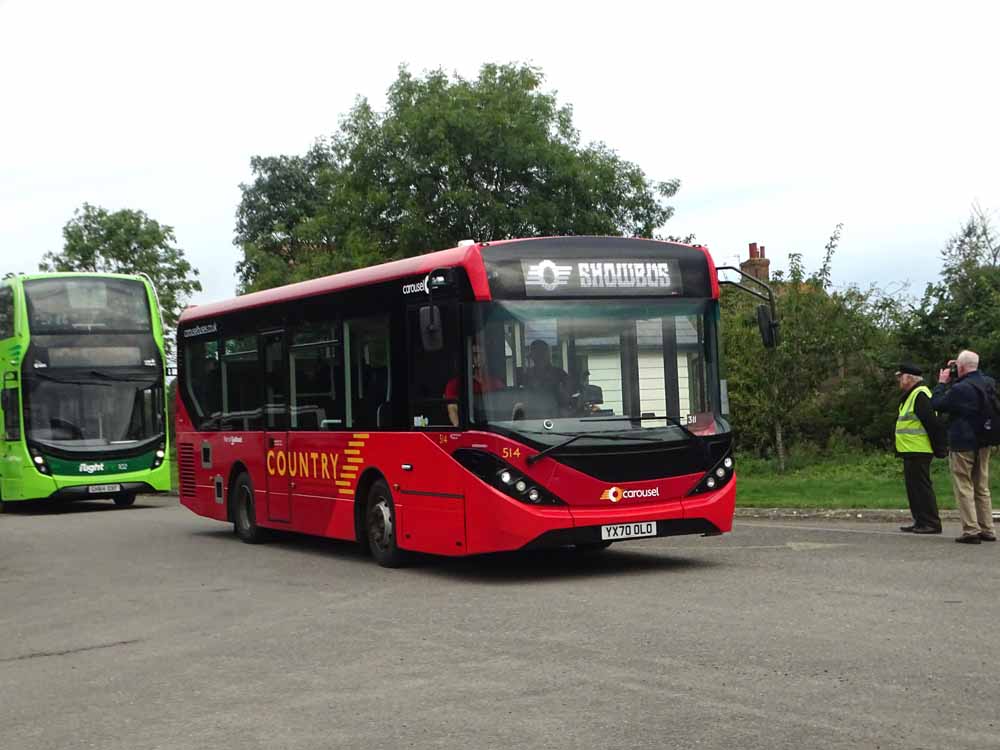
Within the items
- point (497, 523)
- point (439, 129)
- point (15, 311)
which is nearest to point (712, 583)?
point (497, 523)

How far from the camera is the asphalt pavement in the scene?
7004 millimetres

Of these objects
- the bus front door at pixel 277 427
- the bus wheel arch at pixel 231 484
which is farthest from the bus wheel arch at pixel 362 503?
the bus wheel arch at pixel 231 484

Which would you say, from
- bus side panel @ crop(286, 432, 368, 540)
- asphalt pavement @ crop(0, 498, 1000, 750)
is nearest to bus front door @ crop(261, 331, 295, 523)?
bus side panel @ crop(286, 432, 368, 540)

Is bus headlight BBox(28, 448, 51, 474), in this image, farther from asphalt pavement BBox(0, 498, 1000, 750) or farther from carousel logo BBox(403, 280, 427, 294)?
carousel logo BBox(403, 280, 427, 294)

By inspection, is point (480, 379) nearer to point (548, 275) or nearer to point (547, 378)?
point (547, 378)

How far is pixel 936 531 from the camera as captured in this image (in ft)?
50.2

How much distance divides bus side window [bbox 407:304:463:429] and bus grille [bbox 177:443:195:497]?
7.16 m

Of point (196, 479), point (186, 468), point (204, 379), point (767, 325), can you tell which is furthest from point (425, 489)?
point (186, 468)

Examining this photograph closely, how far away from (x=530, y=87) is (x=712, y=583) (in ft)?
109

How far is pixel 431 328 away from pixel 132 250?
51.1m

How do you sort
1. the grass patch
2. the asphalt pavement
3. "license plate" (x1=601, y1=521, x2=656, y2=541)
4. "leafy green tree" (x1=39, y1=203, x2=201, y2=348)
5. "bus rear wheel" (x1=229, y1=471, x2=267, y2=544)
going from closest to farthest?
the asphalt pavement < "license plate" (x1=601, y1=521, x2=656, y2=541) < "bus rear wheel" (x1=229, y1=471, x2=267, y2=544) < the grass patch < "leafy green tree" (x1=39, y1=203, x2=201, y2=348)

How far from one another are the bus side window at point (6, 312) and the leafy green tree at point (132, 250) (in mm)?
32970

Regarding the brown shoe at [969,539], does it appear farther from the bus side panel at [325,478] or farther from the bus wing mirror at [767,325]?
the bus side panel at [325,478]

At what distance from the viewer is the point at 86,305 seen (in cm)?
2722
